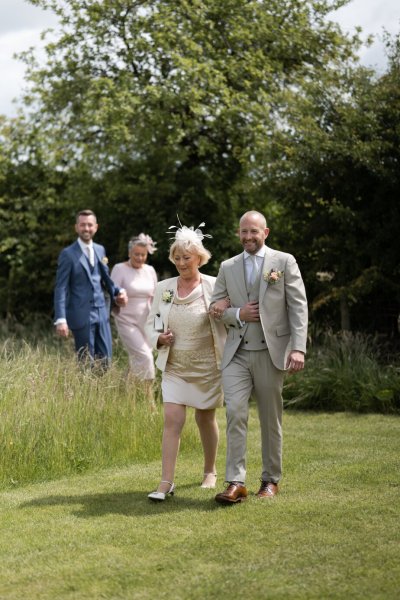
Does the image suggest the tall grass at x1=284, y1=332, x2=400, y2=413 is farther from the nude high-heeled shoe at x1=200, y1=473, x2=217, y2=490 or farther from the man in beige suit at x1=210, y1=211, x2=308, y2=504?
the man in beige suit at x1=210, y1=211, x2=308, y2=504

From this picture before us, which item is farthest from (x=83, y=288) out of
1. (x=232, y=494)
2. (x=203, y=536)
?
(x=203, y=536)

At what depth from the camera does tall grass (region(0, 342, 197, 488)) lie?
7688 mm

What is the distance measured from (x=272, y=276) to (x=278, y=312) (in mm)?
252

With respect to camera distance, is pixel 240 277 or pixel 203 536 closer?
pixel 203 536

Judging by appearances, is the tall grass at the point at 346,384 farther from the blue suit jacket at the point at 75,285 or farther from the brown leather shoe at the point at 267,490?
the brown leather shoe at the point at 267,490

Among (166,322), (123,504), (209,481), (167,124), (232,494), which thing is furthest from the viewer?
(167,124)

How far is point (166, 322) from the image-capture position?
7016 millimetres

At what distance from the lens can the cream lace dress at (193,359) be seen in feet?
22.9

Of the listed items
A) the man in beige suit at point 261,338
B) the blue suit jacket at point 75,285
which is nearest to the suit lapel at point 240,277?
the man in beige suit at point 261,338

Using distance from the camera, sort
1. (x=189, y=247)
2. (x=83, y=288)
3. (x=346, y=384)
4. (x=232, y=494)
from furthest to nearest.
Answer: (x=346, y=384)
(x=83, y=288)
(x=189, y=247)
(x=232, y=494)

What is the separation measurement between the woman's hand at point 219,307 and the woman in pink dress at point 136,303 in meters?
3.87

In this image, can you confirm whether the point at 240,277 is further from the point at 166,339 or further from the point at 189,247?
the point at 166,339

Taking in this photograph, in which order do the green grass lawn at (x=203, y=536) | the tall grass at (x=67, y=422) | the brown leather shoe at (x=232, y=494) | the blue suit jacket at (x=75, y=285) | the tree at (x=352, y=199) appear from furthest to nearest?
the tree at (x=352, y=199) < the blue suit jacket at (x=75, y=285) < the tall grass at (x=67, y=422) < the brown leather shoe at (x=232, y=494) < the green grass lawn at (x=203, y=536)

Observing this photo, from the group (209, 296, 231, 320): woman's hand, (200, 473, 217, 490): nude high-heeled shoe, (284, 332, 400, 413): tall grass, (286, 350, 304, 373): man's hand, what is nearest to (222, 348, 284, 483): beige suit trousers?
(286, 350, 304, 373): man's hand
